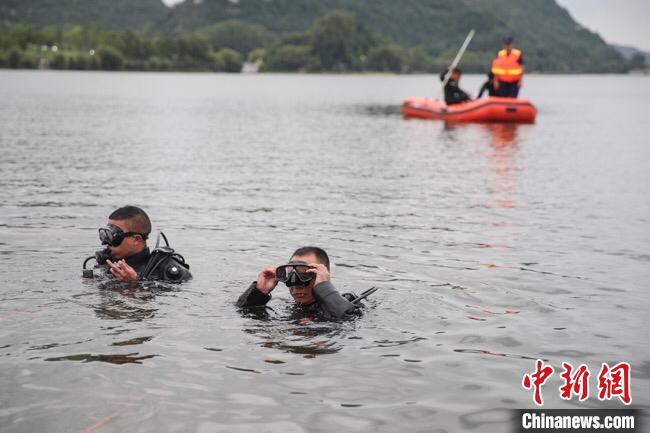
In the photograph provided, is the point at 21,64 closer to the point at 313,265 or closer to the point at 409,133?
the point at 409,133

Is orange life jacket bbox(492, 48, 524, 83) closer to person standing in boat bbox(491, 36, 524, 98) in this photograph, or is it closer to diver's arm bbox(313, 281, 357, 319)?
person standing in boat bbox(491, 36, 524, 98)

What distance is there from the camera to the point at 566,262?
11.7 meters

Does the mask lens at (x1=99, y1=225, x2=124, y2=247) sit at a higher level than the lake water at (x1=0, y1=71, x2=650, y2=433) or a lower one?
higher

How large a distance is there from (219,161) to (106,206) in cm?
903

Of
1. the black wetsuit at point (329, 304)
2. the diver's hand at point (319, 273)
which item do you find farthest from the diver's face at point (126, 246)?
the diver's hand at point (319, 273)

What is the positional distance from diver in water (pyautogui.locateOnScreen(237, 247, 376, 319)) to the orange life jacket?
3127 centimetres

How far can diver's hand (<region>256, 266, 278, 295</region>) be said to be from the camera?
26.7 feet

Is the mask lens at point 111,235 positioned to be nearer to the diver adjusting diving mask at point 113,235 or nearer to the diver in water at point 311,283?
the diver adjusting diving mask at point 113,235

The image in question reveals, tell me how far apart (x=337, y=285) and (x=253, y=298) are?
1.82m

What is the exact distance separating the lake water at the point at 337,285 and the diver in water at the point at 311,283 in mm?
215

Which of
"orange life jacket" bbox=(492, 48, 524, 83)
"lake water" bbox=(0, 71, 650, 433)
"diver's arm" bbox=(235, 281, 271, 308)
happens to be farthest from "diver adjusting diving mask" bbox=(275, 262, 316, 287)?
"orange life jacket" bbox=(492, 48, 524, 83)

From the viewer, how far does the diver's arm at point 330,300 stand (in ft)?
26.2

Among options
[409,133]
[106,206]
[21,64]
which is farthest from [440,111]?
[21,64]

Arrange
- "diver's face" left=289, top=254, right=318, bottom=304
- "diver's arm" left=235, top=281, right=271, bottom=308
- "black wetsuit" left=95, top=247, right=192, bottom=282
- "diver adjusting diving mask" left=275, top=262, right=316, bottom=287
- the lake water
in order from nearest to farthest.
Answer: the lake water → "diver adjusting diving mask" left=275, top=262, right=316, bottom=287 → "diver's face" left=289, top=254, right=318, bottom=304 → "diver's arm" left=235, top=281, right=271, bottom=308 → "black wetsuit" left=95, top=247, right=192, bottom=282
